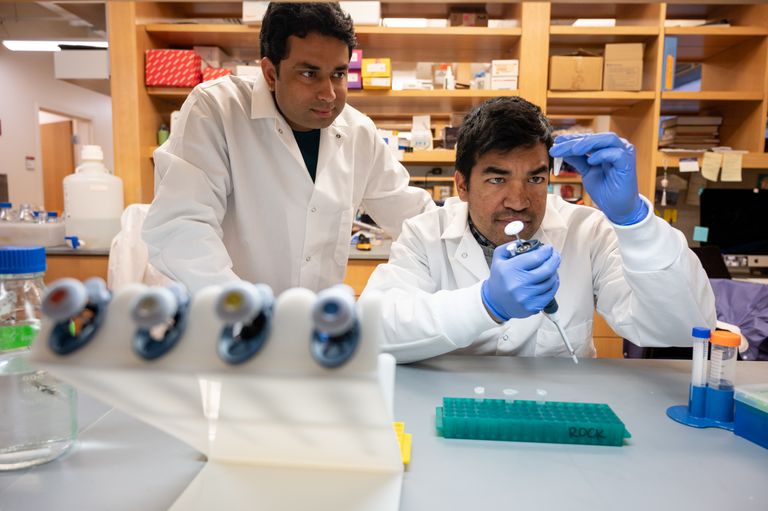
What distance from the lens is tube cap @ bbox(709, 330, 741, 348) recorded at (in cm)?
84

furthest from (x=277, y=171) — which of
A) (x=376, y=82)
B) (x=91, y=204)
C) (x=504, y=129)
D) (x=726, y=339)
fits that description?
(x=91, y=204)

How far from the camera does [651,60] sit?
3043 mm

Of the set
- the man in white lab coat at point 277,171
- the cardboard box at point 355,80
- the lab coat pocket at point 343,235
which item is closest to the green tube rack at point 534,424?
the man in white lab coat at point 277,171

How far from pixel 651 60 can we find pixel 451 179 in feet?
4.54

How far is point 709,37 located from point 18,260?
3.68 meters

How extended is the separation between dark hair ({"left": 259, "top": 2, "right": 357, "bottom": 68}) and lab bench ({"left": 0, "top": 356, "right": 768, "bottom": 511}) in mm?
1033

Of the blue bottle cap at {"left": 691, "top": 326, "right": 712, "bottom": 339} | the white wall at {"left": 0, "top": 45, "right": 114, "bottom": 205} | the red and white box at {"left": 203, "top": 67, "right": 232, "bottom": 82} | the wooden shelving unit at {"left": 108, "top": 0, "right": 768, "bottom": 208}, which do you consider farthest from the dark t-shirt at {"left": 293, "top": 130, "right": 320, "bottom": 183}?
the white wall at {"left": 0, "top": 45, "right": 114, "bottom": 205}

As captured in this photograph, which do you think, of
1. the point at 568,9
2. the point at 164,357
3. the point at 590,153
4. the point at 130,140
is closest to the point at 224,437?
the point at 164,357

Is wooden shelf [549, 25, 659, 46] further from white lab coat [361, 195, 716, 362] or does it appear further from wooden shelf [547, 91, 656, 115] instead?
white lab coat [361, 195, 716, 362]

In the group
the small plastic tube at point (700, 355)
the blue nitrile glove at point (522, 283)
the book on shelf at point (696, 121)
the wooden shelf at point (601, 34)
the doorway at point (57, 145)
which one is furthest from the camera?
the doorway at point (57, 145)

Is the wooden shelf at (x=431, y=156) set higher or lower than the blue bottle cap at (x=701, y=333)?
higher

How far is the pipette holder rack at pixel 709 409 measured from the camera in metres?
0.85

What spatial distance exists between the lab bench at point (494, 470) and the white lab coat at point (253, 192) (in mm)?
661

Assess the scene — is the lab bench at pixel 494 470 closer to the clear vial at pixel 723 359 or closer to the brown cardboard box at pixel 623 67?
the clear vial at pixel 723 359
